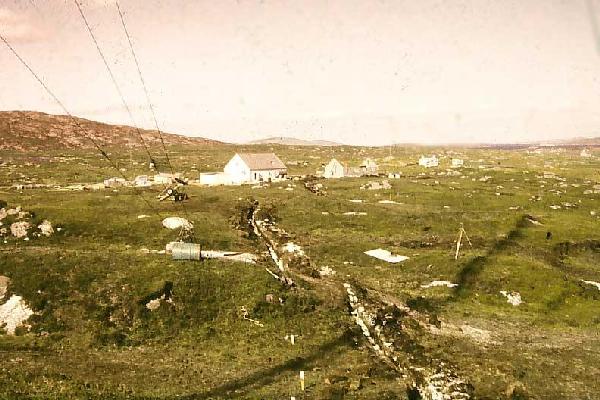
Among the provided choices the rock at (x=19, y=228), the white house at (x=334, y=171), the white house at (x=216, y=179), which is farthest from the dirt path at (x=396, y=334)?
the white house at (x=334, y=171)

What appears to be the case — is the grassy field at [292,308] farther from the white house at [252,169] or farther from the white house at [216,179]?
the white house at [252,169]

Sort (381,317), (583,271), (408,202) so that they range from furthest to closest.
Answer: (408,202) → (583,271) → (381,317)

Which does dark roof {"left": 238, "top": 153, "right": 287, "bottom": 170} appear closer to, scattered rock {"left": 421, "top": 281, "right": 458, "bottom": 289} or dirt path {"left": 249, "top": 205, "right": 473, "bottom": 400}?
dirt path {"left": 249, "top": 205, "right": 473, "bottom": 400}

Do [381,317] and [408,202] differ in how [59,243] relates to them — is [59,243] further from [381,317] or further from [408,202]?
[408,202]

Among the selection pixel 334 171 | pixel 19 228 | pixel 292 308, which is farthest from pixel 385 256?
pixel 334 171

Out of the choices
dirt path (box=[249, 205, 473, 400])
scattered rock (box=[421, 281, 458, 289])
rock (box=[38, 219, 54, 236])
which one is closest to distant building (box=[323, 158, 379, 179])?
dirt path (box=[249, 205, 473, 400])

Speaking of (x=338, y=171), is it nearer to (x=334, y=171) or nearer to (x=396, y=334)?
(x=334, y=171)

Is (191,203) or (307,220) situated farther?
(191,203)

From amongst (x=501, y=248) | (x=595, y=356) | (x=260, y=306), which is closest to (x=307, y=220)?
(x=501, y=248)
